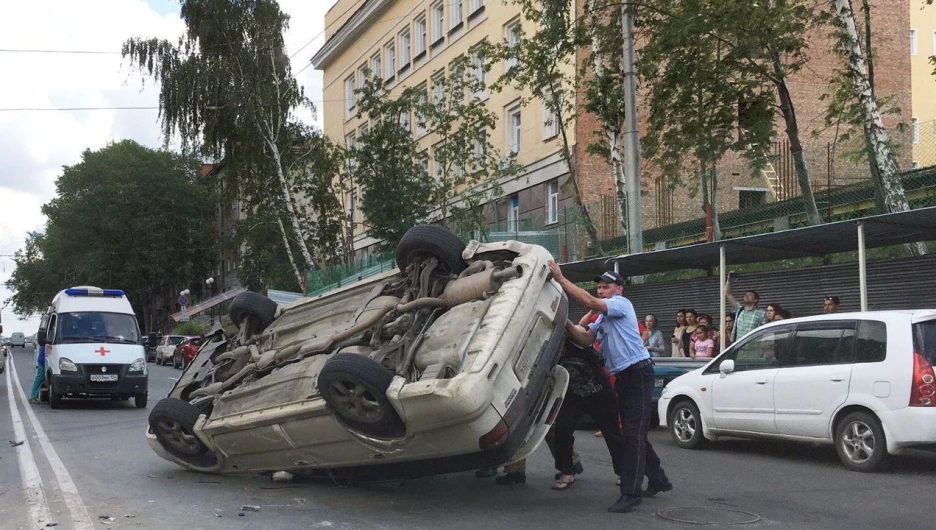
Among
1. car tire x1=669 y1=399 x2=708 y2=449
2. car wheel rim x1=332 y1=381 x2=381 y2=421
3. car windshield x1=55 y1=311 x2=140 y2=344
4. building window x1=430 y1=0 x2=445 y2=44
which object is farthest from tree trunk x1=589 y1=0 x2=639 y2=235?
building window x1=430 y1=0 x2=445 y2=44

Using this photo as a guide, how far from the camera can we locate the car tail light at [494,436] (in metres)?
6.35

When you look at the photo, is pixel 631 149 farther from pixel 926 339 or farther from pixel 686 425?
pixel 926 339

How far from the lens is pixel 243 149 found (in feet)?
124

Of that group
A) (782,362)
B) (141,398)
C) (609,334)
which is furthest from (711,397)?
(141,398)

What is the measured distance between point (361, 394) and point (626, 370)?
1.95 metres

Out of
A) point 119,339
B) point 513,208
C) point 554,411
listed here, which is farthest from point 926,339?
point 513,208

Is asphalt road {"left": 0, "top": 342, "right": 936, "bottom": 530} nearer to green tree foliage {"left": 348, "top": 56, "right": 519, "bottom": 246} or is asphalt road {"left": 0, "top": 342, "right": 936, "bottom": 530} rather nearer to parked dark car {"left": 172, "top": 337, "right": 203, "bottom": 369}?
green tree foliage {"left": 348, "top": 56, "right": 519, "bottom": 246}

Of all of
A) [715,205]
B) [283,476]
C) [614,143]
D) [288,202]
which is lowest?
[283,476]

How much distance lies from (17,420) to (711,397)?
35.1ft

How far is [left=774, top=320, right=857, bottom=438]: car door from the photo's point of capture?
947 cm

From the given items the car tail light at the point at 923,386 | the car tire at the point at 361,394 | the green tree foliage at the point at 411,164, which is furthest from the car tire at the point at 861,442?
the green tree foliage at the point at 411,164

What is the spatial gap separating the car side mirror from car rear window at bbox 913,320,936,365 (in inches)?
87.0

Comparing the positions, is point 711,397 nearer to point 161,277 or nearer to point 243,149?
point 243,149

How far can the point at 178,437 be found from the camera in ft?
28.4
